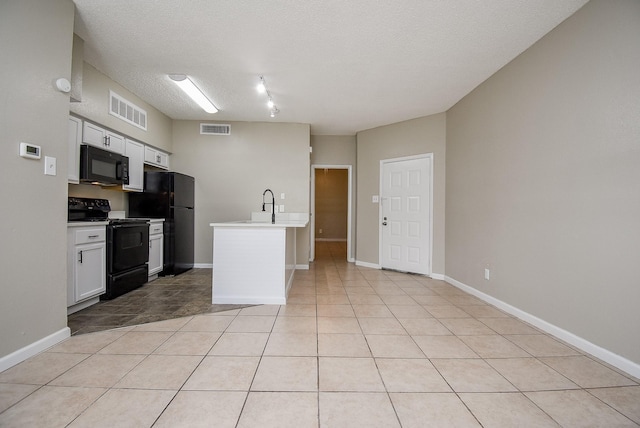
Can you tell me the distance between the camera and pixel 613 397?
155 cm

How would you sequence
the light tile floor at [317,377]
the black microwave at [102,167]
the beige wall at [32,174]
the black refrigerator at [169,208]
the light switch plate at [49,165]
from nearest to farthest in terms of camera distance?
1. the light tile floor at [317,377]
2. the beige wall at [32,174]
3. the light switch plate at [49,165]
4. the black microwave at [102,167]
5. the black refrigerator at [169,208]

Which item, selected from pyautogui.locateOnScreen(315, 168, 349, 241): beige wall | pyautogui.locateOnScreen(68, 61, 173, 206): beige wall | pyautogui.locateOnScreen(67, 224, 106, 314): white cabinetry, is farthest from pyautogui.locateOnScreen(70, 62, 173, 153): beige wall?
pyautogui.locateOnScreen(315, 168, 349, 241): beige wall

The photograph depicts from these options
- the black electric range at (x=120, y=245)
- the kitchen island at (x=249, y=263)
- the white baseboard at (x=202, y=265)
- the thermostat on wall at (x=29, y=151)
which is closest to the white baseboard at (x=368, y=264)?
the kitchen island at (x=249, y=263)

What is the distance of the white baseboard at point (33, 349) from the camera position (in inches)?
67.4

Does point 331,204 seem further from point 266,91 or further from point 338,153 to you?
point 266,91

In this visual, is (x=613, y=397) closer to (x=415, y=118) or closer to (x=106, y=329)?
(x=106, y=329)

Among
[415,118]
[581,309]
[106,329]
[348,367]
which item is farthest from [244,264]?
[415,118]

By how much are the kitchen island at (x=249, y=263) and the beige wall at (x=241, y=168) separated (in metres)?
1.96

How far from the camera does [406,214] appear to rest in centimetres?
473

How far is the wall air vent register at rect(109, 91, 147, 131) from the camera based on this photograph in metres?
3.41

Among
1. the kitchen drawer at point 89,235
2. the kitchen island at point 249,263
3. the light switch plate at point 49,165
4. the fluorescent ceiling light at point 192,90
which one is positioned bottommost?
the kitchen island at point 249,263

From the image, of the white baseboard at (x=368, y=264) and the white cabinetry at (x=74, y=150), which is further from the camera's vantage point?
the white baseboard at (x=368, y=264)

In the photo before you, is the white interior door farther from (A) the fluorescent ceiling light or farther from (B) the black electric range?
(B) the black electric range

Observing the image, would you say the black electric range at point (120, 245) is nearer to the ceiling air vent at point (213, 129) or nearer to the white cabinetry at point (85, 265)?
the white cabinetry at point (85, 265)
